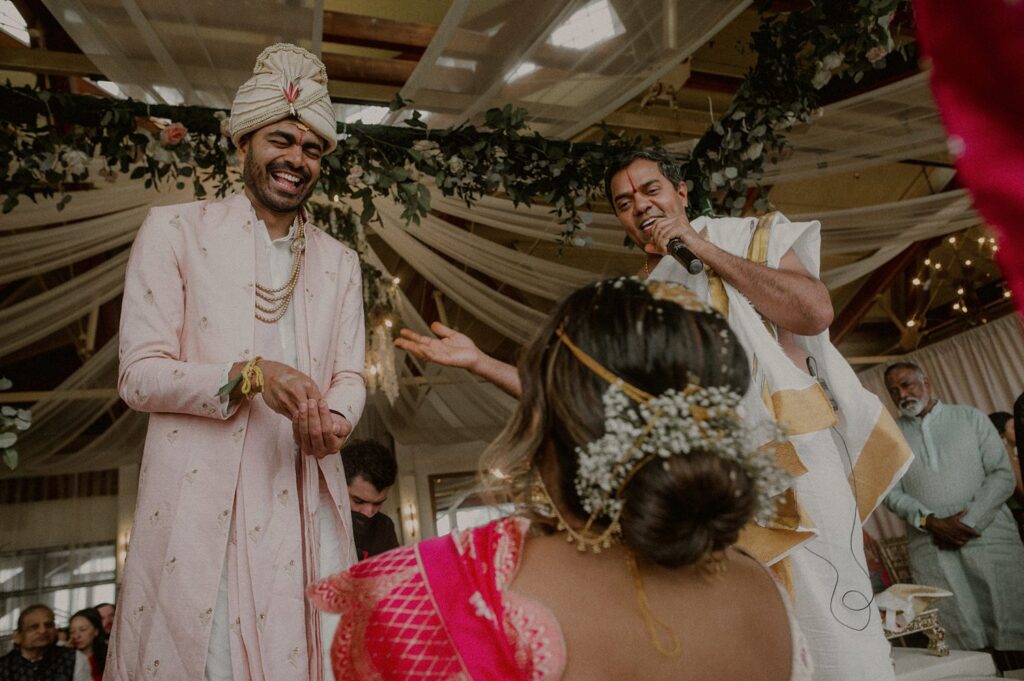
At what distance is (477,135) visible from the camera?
140 inches

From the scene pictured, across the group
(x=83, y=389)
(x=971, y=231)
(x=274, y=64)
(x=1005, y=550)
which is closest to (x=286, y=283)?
(x=274, y=64)

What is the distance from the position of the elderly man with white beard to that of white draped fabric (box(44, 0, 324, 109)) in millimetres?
4672

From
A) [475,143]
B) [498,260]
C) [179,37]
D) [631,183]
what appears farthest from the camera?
[498,260]

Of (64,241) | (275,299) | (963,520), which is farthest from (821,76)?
(64,241)

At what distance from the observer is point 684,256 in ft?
6.90

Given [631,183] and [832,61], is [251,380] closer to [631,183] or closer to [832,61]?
[631,183]

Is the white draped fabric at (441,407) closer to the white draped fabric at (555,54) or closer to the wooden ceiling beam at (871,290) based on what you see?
the white draped fabric at (555,54)

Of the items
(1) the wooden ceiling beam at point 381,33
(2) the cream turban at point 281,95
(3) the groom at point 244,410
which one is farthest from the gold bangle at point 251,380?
(1) the wooden ceiling beam at point 381,33

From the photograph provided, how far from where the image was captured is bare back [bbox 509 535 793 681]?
3.30ft

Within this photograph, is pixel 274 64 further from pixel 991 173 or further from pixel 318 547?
pixel 991 173

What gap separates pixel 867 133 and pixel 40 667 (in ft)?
21.4

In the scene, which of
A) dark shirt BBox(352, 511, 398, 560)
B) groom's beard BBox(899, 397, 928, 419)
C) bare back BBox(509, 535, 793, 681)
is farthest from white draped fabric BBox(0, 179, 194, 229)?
groom's beard BBox(899, 397, 928, 419)

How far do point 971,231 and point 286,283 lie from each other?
865 cm

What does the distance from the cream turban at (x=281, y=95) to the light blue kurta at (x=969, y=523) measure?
4.59 metres
